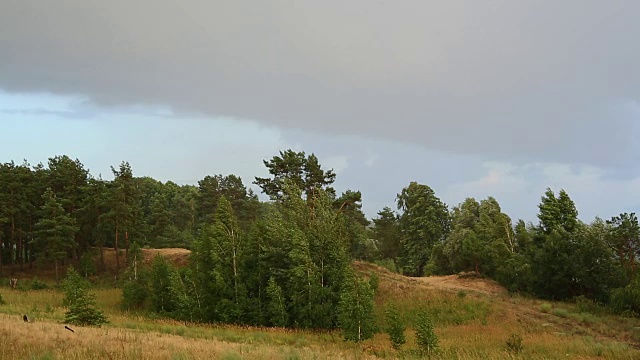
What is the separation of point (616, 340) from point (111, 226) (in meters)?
45.9

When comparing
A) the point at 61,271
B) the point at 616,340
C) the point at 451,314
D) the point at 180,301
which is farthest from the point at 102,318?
the point at 61,271

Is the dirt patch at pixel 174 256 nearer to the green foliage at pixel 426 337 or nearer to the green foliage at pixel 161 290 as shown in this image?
the green foliage at pixel 161 290

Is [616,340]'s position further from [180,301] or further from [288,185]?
[180,301]

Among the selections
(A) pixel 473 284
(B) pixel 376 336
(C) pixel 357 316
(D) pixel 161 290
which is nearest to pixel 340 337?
(B) pixel 376 336

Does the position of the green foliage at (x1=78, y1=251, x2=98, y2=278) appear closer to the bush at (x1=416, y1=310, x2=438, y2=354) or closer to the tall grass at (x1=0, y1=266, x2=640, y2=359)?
the tall grass at (x1=0, y1=266, x2=640, y2=359)

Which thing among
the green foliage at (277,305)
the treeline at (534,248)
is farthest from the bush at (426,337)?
the treeline at (534,248)

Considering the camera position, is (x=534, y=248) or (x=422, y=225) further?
(x=422, y=225)

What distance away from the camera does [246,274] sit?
3647 cm

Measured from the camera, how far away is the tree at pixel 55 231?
4612cm

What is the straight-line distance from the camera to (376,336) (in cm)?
2892

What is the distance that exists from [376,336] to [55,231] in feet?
113

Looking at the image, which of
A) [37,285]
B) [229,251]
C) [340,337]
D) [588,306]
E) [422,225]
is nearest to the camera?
[340,337]

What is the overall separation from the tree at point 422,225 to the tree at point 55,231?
1795 inches

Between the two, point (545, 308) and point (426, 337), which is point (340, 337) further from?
point (545, 308)
